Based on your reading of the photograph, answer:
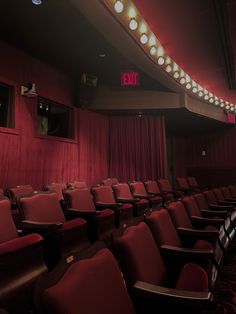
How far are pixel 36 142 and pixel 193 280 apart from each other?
6.11 feet

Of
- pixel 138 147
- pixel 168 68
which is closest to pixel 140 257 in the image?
pixel 168 68

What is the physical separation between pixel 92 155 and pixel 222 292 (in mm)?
2092

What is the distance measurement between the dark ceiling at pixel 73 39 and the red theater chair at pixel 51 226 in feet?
3.70

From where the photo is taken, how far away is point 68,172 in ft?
8.58

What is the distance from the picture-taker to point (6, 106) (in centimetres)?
212

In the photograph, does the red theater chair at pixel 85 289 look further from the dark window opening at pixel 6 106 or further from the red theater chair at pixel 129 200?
the dark window opening at pixel 6 106

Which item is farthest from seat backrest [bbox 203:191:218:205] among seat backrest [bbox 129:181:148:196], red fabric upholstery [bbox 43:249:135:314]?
red fabric upholstery [bbox 43:249:135:314]

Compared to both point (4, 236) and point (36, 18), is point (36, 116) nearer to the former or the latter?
point (36, 18)

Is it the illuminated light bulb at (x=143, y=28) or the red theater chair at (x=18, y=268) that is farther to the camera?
the illuminated light bulb at (x=143, y=28)

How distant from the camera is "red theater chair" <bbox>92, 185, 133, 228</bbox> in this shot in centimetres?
152

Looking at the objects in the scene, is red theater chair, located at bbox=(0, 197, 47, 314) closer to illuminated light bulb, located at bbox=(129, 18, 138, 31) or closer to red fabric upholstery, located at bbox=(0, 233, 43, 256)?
red fabric upholstery, located at bbox=(0, 233, 43, 256)

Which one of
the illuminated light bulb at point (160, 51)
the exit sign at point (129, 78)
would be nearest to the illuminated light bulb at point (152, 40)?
the illuminated light bulb at point (160, 51)

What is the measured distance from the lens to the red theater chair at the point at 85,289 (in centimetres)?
38

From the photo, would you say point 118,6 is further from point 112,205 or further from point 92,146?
point 92,146
